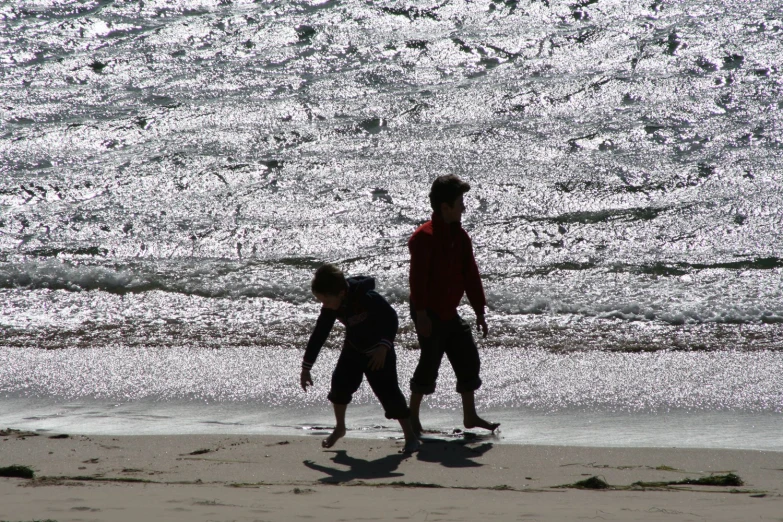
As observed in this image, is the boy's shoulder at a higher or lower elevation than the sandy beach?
higher

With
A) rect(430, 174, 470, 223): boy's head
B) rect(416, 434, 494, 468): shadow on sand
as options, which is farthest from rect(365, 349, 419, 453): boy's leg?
rect(430, 174, 470, 223): boy's head

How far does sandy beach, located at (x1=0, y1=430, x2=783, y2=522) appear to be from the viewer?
2.85m

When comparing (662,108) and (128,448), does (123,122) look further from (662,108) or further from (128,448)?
(128,448)

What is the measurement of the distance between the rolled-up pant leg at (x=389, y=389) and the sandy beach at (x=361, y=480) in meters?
0.22

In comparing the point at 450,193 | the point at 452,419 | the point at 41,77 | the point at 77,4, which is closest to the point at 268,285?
the point at 452,419

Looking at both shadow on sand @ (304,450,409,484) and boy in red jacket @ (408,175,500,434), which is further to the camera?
boy in red jacket @ (408,175,500,434)

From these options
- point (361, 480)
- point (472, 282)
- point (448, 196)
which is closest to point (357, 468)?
point (361, 480)

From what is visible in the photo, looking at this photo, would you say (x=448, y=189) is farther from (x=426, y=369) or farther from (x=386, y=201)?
(x=386, y=201)

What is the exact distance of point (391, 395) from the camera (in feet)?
13.4

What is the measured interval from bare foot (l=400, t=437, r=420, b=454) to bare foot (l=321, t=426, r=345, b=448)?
348mm

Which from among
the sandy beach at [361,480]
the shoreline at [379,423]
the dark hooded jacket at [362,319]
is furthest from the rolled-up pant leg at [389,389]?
the shoreline at [379,423]

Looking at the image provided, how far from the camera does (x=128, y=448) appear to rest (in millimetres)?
4039

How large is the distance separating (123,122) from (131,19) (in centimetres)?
505

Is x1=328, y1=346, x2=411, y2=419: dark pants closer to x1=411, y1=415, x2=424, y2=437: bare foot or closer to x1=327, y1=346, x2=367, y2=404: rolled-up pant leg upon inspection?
x1=327, y1=346, x2=367, y2=404: rolled-up pant leg
